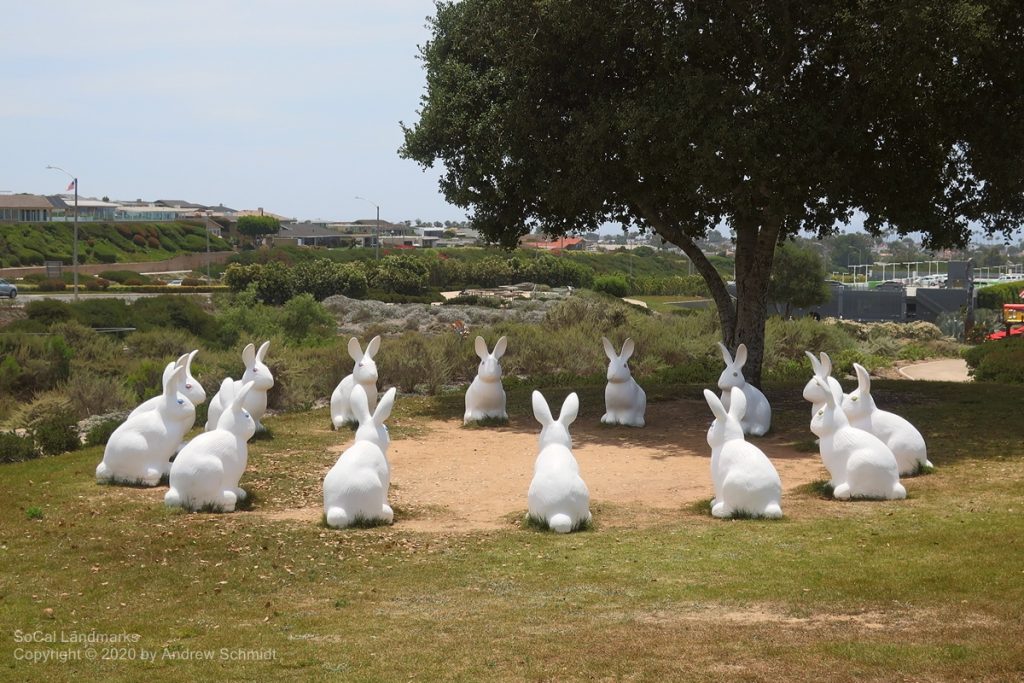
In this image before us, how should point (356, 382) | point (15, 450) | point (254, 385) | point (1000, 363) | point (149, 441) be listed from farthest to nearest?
point (1000, 363) → point (356, 382) → point (15, 450) → point (254, 385) → point (149, 441)

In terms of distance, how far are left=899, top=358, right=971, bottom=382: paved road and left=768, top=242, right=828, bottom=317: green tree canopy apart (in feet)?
61.9

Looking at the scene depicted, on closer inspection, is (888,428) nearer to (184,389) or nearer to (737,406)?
(737,406)

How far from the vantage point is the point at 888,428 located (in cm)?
1187

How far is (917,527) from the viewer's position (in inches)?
376

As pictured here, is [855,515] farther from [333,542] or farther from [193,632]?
[193,632]

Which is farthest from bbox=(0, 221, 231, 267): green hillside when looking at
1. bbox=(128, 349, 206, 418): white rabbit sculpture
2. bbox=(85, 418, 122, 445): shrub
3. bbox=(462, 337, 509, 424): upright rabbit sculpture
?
bbox=(128, 349, 206, 418): white rabbit sculpture

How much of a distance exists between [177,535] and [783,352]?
68.8 ft

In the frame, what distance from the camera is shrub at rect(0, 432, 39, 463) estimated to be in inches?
568

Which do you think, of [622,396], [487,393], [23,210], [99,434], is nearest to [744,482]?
[622,396]

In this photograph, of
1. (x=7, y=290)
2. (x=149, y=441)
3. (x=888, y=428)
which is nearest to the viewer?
(x=149, y=441)

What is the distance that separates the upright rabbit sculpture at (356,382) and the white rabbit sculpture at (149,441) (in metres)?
2.63

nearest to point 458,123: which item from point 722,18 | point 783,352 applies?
point 722,18

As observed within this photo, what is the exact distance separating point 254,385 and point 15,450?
3584 millimetres

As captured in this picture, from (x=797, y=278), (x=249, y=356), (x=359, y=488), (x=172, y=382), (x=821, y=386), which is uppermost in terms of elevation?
(x=797, y=278)
